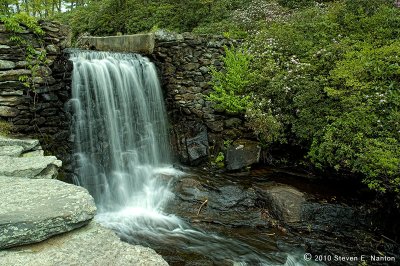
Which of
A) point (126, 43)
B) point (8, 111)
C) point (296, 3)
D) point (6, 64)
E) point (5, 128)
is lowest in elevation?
point (5, 128)

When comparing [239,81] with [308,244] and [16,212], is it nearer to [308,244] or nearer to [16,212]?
[308,244]

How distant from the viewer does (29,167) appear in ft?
12.7

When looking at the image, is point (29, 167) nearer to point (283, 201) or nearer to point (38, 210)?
point (38, 210)

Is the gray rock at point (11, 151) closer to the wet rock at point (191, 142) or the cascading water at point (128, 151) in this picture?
the cascading water at point (128, 151)

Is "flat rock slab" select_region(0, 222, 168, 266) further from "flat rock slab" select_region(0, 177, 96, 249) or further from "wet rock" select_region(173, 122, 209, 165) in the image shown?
"wet rock" select_region(173, 122, 209, 165)

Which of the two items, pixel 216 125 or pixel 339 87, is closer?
pixel 339 87

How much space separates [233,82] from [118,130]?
3.41 m

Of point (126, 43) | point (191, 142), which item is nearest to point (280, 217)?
point (191, 142)

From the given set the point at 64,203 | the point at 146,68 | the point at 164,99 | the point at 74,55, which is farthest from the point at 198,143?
the point at 64,203

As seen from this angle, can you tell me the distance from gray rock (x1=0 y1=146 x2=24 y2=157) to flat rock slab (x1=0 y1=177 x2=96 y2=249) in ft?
4.03

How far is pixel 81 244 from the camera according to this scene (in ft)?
8.69

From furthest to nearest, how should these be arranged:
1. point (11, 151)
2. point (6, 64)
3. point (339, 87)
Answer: point (339, 87)
point (6, 64)
point (11, 151)

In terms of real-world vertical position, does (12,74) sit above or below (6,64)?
below

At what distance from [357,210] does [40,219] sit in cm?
566
